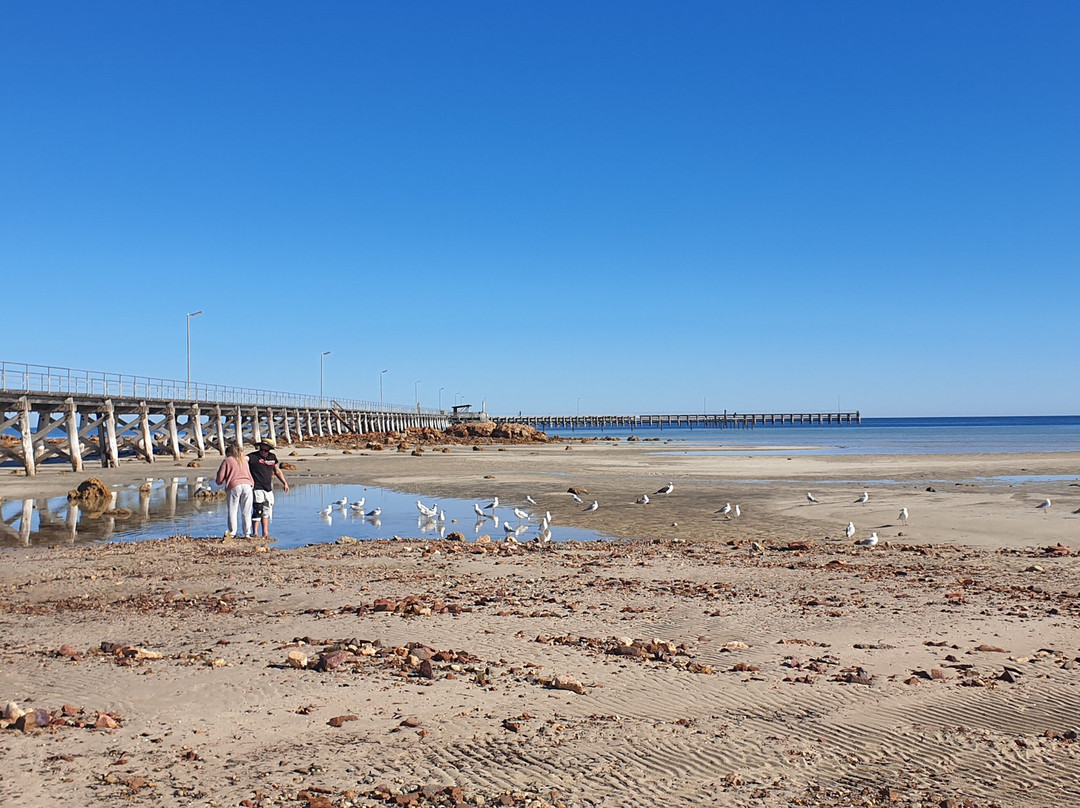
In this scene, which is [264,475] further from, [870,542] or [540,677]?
[870,542]

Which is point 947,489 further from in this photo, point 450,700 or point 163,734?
point 163,734

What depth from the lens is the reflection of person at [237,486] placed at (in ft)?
52.2

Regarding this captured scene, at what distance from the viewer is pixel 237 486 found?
632 inches

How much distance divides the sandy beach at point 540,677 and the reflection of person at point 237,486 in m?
1.92

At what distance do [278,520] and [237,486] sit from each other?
4.42 meters

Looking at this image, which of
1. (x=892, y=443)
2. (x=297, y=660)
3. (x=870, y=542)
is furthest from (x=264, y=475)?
(x=892, y=443)

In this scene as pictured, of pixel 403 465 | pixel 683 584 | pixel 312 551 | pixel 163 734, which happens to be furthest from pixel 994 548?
pixel 403 465

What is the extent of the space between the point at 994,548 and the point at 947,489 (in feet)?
42.4

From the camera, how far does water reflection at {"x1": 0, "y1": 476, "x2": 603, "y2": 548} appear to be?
17.4 metres

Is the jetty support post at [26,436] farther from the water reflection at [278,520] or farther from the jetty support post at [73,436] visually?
the water reflection at [278,520]

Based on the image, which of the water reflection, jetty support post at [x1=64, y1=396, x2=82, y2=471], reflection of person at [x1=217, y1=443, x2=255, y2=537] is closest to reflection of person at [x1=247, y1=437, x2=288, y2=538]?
reflection of person at [x1=217, y1=443, x2=255, y2=537]

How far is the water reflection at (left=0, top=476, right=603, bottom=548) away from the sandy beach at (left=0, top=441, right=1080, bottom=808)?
327 centimetres

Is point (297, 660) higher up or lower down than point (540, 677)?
higher up

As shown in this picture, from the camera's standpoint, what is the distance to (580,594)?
10.5 m
